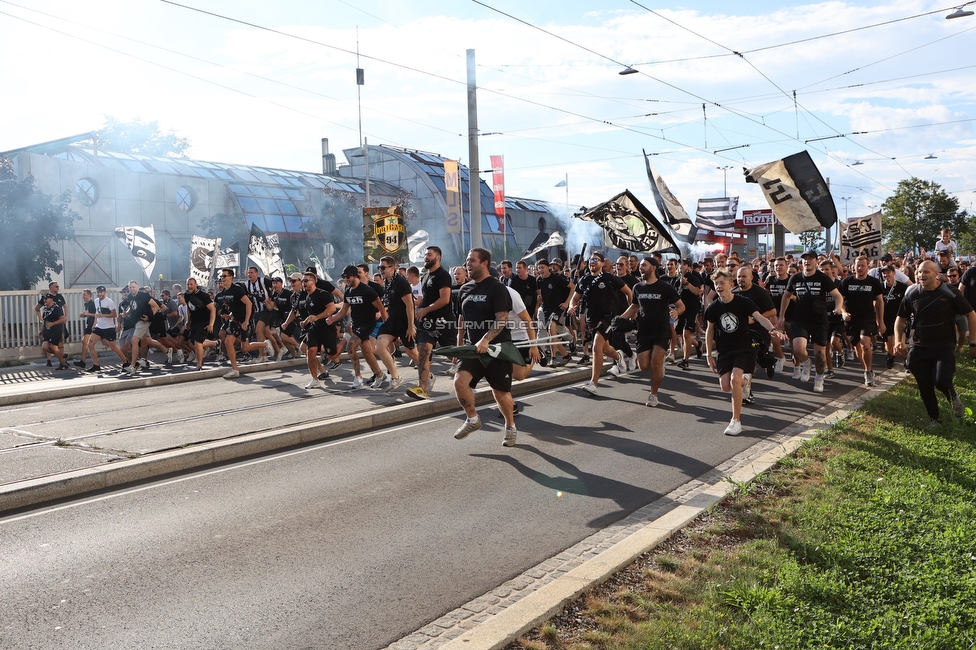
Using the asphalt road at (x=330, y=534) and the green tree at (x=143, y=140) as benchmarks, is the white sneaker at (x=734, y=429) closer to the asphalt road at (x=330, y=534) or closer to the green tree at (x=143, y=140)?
the asphalt road at (x=330, y=534)

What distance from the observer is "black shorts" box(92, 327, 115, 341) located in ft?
53.7

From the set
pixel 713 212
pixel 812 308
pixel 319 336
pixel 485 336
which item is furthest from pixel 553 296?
pixel 713 212

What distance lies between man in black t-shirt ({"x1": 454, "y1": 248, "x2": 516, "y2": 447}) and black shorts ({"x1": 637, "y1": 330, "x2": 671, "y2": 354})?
2664 millimetres

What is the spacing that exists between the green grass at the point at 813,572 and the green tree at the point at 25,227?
2315 cm

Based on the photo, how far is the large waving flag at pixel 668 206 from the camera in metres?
18.7

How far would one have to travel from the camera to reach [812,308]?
11.8 m

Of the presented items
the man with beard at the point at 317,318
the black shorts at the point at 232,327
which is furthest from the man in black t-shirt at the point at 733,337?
the black shorts at the point at 232,327

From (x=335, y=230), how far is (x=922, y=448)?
37.0 meters

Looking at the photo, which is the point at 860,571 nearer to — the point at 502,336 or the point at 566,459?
the point at 566,459

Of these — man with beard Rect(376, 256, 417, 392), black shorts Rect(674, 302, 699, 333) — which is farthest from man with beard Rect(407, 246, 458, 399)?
black shorts Rect(674, 302, 699, 333)

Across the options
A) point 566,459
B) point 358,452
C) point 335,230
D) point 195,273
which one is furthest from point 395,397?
point 335,230

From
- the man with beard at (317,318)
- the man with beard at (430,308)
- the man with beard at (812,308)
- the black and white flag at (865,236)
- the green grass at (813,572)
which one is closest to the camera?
the green grass at (813,572)

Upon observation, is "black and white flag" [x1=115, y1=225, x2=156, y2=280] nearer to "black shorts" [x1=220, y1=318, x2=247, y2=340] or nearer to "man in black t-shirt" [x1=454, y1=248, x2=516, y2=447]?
"black shorts" [x1=220, y1=318, x2=247, y2=340]

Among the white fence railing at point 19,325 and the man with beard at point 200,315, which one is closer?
the man with beard at point 200,315
